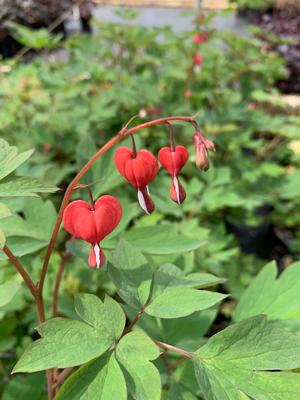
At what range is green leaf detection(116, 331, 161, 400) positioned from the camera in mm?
569

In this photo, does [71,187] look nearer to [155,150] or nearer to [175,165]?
[175,165]

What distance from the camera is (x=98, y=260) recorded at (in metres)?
0.64

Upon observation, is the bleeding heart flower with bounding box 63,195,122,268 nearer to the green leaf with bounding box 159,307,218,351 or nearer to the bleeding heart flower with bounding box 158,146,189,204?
the bleeding heart flower with bounding box 158,146,189,204

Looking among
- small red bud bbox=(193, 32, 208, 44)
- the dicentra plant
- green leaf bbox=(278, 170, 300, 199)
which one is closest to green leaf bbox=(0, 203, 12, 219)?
the dicentra plant

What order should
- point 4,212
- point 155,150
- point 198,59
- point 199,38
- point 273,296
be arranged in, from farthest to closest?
point 199,38
point 198,59
point 155,150
point 273,296
point 4,212

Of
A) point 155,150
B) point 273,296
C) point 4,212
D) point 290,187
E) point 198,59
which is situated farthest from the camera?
point 198,59

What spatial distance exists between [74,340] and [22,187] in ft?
0.68

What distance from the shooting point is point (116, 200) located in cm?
68

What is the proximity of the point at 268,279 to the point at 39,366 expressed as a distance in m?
0.46

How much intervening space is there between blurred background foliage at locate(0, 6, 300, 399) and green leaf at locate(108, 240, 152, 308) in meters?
0.10

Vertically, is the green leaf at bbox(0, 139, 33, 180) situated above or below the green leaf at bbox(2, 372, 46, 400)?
above

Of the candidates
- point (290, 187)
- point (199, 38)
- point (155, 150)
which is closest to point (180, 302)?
point (155, 150)

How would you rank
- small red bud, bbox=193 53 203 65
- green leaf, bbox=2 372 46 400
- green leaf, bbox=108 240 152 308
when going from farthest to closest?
small red bud, bbox=193 53 203 65, green leaf, bbox=2 372 46 400, green leaf, bbox=108 240 152 308

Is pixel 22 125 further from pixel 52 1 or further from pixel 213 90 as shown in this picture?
pixel 52 1
